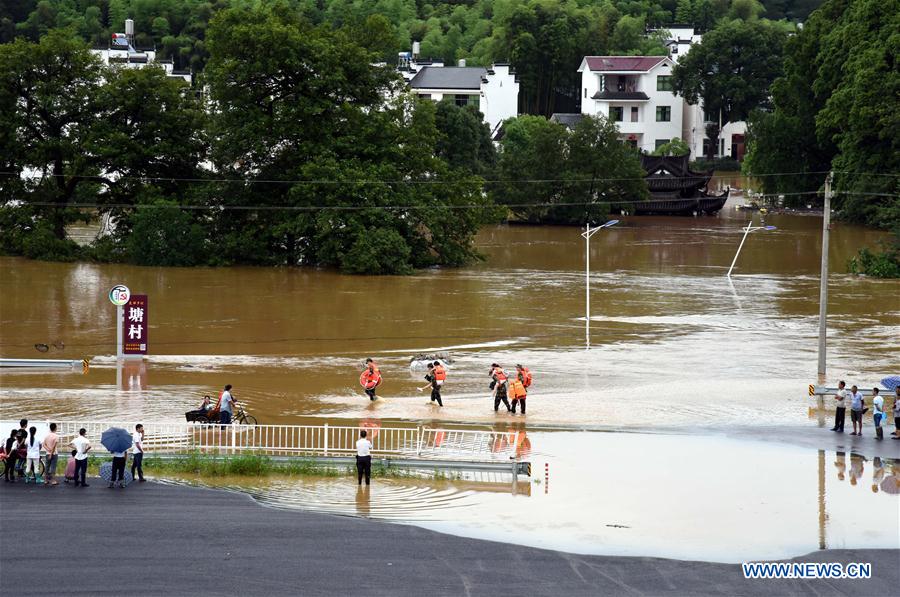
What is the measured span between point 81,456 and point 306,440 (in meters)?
4.76

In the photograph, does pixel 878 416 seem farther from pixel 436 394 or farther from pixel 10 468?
pixel 10 468

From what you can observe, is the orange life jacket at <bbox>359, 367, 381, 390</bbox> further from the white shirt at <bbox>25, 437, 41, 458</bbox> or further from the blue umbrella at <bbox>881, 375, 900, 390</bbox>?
the blue umbrella at <bbox>881, 375, 900, 390</bbox>

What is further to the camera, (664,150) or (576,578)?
(664,150)

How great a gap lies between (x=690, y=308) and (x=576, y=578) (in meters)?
32.0

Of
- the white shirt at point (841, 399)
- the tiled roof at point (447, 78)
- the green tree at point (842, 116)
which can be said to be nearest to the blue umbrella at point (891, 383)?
the white shirt at point (841, 399)

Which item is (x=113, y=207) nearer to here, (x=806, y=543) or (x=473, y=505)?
(x=473, y=505)

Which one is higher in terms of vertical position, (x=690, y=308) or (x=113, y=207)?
(x=113, y=207)

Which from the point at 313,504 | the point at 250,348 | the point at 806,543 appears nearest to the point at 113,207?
the point at 250,348

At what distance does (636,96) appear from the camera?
101 metres

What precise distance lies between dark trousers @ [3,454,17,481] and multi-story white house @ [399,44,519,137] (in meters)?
87.0

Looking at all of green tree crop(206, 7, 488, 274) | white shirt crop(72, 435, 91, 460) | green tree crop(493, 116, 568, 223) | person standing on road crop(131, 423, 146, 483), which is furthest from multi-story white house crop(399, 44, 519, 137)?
white shirt crop(72, 435, 91, 460)

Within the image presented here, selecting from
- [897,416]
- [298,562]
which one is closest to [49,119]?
[897,416]

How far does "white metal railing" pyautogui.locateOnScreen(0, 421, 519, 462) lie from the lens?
2142 cm

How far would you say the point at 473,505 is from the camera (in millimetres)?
18672
